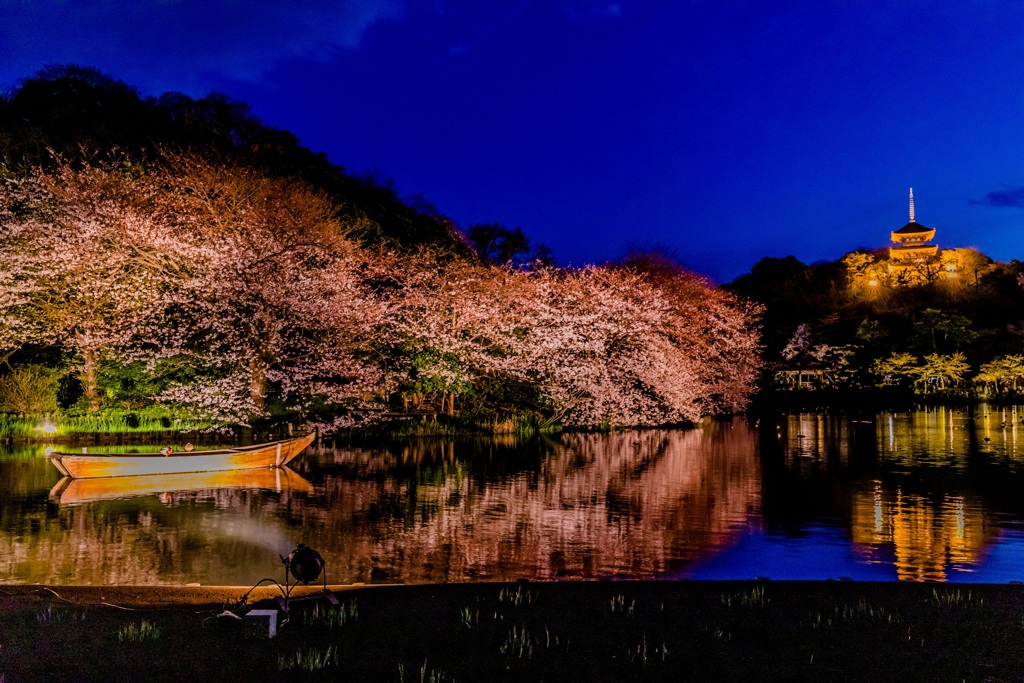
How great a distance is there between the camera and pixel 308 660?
20.5 ft

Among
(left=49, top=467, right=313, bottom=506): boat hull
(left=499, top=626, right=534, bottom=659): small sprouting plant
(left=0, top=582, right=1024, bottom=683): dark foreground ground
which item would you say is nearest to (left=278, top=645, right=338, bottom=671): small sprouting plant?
(left=0, top=582, right=1024, bottom=683): dark foreground ground

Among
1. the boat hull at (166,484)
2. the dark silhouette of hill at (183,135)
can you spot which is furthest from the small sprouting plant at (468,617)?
the dark silhouette of hill at (183,135)

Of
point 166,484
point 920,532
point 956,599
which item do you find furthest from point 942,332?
point 956,599

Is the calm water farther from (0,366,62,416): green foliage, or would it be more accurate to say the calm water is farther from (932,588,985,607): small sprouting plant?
(0,366,62,416): green foliage

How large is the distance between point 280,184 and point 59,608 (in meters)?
35.2

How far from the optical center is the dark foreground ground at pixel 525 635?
619 centimetres

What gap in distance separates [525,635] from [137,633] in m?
3.34

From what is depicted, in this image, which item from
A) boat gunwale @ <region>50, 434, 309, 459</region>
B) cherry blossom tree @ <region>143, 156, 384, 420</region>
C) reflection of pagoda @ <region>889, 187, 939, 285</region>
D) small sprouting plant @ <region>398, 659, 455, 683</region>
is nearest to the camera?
small sprouting plant @ <region>398, 659, 455, 683</region>

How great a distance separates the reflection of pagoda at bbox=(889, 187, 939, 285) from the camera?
11075cm

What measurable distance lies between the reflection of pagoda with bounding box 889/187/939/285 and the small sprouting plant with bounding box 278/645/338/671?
117 m

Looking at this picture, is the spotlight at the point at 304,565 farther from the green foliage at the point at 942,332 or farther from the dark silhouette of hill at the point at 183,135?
the green foliage at the point at 942,332

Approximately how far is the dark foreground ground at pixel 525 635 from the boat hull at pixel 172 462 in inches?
430

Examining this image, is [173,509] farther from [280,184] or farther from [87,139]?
[87,139]

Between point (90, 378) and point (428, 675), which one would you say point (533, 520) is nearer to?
point (428, 675)
